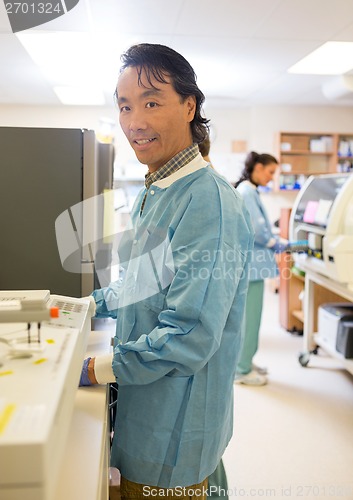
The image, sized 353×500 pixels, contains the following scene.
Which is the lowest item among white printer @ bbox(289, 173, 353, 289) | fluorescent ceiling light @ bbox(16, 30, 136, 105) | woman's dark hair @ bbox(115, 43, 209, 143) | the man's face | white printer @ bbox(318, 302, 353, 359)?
white printer @ bbox(318, 302, 353, 359)

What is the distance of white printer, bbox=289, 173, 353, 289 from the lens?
2832mm

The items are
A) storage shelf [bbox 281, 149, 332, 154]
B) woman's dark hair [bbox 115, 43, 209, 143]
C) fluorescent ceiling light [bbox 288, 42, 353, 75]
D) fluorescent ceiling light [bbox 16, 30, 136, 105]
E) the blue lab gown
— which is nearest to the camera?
the blue lab gown

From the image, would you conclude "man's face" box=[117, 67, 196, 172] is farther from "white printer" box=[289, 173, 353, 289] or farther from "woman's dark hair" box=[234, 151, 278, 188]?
"woman's dark hair" box=[234, 151, 278, 188]

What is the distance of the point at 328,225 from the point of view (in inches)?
116

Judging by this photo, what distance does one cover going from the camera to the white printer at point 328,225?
283cm

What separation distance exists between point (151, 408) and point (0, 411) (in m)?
0.60

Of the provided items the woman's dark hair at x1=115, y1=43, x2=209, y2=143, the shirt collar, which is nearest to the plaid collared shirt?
the shirt collar

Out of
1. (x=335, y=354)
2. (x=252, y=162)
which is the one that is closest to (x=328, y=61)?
(x=252, y=162)

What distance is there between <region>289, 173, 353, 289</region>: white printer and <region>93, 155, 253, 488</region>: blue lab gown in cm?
184

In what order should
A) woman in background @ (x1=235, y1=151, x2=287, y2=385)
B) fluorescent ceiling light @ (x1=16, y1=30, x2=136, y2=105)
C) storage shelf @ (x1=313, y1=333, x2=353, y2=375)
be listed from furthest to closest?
fluorescent ceiling light @ (x1=16, y1=30, x2=136, y2=105), woman in background @ (x1=235, y1=151, x2=287, y2=385), storage shelf @ (x1=313, y1=333, x2=353, y2=375)

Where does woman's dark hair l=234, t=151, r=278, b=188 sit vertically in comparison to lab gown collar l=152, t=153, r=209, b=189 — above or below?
above

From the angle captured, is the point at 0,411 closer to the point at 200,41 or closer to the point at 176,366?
the point at 176,366

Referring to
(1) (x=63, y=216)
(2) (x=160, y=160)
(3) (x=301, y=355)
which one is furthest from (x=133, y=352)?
(3) (x=301, y=355)

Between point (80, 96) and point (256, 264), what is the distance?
13.9ft
